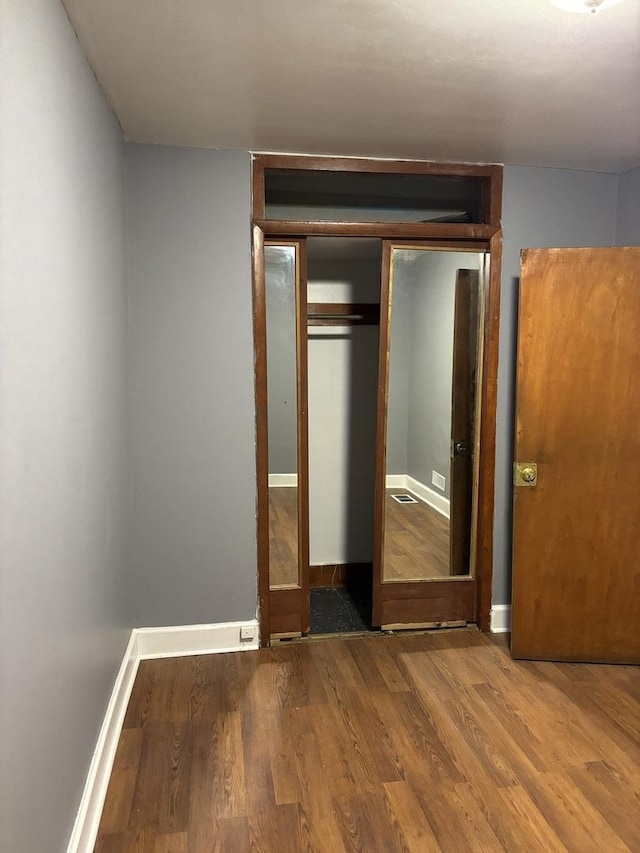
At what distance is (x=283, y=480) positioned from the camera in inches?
122

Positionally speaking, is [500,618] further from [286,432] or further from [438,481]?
[286,432]

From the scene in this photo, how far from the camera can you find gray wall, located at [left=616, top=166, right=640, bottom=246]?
3.04 m

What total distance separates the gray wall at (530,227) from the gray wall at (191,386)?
1275mm

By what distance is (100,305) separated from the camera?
2.17 metres

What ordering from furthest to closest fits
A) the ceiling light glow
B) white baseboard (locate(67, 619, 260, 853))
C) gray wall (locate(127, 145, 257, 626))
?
gray wall (locate(127, 145, 257, 626)), white baseboard (locate(67, 619, 260, 853)), the ceiling light glow

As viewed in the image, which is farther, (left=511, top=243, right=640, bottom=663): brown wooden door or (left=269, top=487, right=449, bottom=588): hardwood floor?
(left=269, top=487, right=449, bottom=588): hardwood floor

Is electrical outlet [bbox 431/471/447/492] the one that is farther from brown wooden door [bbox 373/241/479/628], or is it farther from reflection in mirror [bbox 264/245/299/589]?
reflection in mirror [bbox 264/245/299/589]

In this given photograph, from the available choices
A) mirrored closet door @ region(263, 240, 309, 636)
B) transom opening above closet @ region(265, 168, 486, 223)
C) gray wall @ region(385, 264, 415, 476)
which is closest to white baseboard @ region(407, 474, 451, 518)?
gray wall @ region(385, 264, 415, 476)

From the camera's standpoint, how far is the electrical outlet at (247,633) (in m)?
3.02

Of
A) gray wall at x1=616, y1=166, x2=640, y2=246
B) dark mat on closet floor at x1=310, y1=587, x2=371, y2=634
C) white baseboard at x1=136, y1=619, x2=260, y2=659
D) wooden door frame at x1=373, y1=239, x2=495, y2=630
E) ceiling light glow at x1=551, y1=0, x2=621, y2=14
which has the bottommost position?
dark mat on closet floor at x1=310, y1=587, x2=371, y2=634

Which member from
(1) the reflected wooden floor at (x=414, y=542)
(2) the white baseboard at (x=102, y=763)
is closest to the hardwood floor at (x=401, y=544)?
(1) the reflected wooden floor at (x=414, y=542)

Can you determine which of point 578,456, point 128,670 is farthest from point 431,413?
point 128,670

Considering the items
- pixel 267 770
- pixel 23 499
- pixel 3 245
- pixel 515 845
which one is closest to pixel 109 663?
pixel 267 770

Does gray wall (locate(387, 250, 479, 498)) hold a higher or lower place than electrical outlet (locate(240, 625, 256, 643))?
higher
